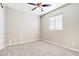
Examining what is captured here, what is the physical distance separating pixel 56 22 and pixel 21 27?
2290 millimetres

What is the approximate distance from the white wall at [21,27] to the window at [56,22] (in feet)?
4.57

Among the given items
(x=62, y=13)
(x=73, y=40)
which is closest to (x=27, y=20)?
(x=62, y=13)

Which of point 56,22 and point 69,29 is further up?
point 56,22

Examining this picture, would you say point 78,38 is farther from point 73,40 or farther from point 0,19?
point 0,19

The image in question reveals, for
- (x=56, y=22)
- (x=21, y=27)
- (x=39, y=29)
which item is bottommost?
(x=39, y=29)

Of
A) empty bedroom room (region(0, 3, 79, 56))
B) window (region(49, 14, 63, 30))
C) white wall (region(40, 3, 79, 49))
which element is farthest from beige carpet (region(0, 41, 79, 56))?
window (region(49, 14, 63, 30))

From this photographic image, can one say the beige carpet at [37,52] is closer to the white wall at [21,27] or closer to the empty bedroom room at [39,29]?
the empty bedroom room at [39,29]

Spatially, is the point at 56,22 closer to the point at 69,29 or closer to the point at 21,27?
the point at 69,29

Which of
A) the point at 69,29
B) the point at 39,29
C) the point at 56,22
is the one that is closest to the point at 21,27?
the point at 39,29

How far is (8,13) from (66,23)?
10.4ft

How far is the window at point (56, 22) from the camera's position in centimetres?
401

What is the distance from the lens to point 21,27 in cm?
471

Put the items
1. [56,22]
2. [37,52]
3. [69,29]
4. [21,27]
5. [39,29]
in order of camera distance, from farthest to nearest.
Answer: [39,29] → [21,27] → [56,22] → [69,29] → [37,52]

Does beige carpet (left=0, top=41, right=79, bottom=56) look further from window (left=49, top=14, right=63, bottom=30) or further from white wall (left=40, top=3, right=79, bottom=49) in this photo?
window (left=49, top=14, right=63, bottom=30)
